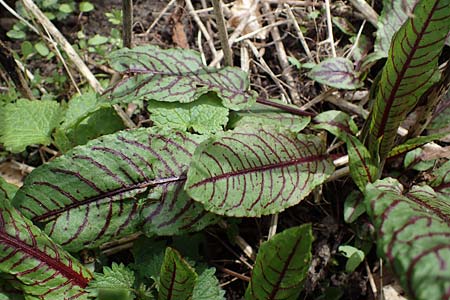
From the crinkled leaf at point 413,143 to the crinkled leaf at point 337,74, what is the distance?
243 millimetres

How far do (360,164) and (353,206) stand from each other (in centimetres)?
14

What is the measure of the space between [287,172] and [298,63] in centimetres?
56

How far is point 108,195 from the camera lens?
146 centimetres

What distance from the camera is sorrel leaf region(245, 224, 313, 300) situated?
1107mm

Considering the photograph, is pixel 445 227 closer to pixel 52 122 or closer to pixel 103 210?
pixel 103 210

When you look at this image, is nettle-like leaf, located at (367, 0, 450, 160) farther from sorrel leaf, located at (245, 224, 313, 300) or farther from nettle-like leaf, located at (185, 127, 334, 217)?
sorrel leaf, located at (245, 224, 313, 300)

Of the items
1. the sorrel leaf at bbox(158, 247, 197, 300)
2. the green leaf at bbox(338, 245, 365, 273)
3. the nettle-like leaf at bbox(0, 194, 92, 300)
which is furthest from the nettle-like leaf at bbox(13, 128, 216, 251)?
the green leaf at bbox(338, 245, 365, 273)

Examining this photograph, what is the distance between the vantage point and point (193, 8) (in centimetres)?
211

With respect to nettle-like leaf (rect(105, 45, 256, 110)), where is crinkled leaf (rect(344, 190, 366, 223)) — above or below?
below

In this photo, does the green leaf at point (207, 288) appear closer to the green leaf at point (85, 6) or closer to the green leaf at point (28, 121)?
the green leaf at point (28, 121)

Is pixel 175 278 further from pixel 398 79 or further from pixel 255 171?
pixel 398 79

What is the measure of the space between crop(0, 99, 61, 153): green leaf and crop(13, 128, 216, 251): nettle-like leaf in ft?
0.76

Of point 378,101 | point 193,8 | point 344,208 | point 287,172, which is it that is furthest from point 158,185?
point 193,8

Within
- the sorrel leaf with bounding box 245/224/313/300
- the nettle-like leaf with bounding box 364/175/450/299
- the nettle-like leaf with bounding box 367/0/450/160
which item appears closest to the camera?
the nettle-like leaf with bounding box 364/175/450/299
